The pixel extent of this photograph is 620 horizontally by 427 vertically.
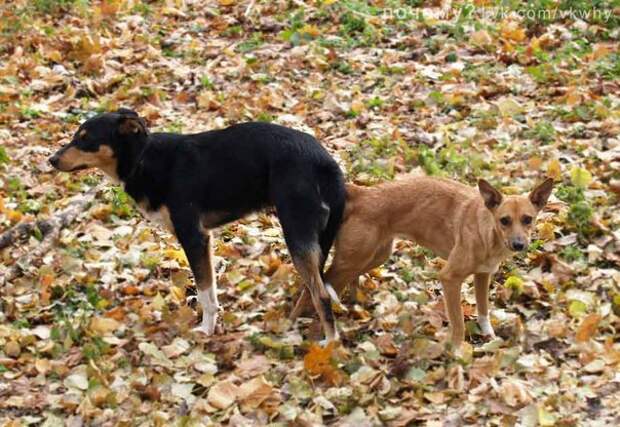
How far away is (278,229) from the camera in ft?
26.4

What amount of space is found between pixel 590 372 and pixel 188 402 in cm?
248

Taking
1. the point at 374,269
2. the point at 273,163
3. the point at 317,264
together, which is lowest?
the point at 374,269

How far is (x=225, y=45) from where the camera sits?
465 inches

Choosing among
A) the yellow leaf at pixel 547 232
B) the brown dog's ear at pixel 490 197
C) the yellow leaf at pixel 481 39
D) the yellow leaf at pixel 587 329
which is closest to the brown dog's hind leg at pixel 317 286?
the brown dog's ear at pixel 490 197

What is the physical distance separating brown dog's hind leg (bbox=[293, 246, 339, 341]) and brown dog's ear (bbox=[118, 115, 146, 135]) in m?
1.45

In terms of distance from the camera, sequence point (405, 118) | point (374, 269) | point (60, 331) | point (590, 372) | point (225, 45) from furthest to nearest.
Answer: point (225, 45) → point (405, 118) → point (374, 269) → point (60, 331) → point (590, 372)

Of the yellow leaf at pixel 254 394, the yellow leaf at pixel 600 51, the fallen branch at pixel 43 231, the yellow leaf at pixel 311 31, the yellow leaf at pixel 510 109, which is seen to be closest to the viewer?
the yellow leaf at pixel 254 394

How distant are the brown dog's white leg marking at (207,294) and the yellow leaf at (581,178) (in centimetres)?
317

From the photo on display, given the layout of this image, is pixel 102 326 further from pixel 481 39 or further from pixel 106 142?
pixel 481 39

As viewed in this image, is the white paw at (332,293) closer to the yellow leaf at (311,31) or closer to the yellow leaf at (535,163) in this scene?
the yellow leaf at (535,163)

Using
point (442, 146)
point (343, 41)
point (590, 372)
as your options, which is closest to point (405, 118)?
point (442, 146)

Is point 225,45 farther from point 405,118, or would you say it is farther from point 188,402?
point 188,402

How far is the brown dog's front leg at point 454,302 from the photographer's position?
6.14 m

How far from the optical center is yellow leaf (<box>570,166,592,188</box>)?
307 inches
